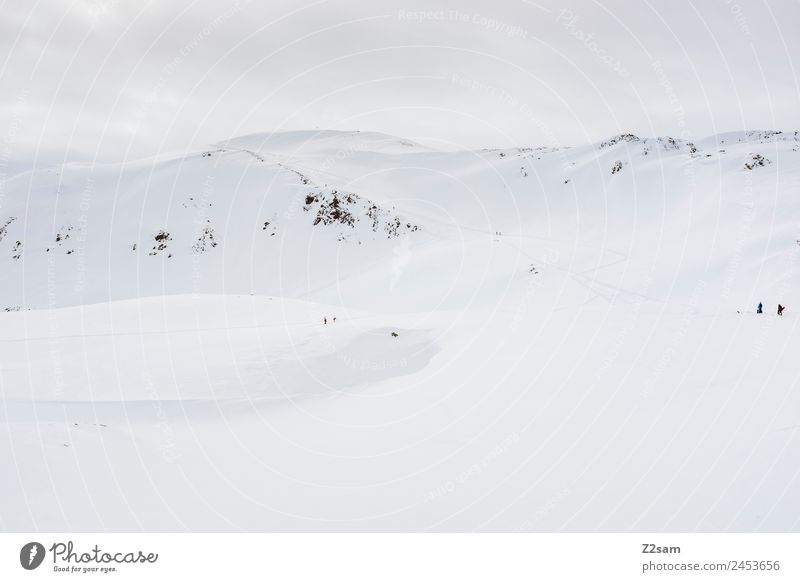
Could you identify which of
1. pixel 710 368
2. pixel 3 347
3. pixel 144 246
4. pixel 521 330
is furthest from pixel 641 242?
pixel 144 246

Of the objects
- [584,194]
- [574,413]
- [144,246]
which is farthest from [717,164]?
[144,246]

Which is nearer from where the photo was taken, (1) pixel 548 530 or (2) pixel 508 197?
(1) pixel 548 530

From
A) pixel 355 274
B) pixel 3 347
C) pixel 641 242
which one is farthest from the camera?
pixel 355 274

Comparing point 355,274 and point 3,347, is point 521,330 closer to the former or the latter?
point 3,347
